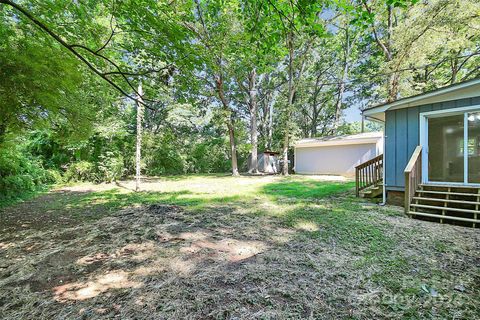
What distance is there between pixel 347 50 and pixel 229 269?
807 inches

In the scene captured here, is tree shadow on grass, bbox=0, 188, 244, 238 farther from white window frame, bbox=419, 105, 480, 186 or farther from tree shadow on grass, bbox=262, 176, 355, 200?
white window frame, bbox=419, 105, 480, 186

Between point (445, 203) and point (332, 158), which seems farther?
point (332, 158)

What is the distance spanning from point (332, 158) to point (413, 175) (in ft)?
36.3

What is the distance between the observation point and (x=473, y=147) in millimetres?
5426

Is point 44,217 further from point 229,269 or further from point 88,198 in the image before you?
point 229,269

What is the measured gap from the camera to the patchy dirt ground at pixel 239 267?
196cm

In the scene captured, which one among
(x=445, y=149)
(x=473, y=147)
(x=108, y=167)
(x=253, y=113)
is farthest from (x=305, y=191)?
(x=253, y=113)

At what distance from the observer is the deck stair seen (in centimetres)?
446

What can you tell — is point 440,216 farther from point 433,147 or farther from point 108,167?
point 108,167

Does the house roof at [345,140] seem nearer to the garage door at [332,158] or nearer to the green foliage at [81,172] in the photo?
the garage door at [332,158]

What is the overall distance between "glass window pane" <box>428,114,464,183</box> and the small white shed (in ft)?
26.5

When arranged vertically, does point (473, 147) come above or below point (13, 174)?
above

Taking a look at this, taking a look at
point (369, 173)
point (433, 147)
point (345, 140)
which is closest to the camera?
point (433, 147)

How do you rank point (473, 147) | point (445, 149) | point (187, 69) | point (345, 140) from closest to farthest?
point (187, 69) → point (473, 147) → point (445, 149) → point (345, 140)
